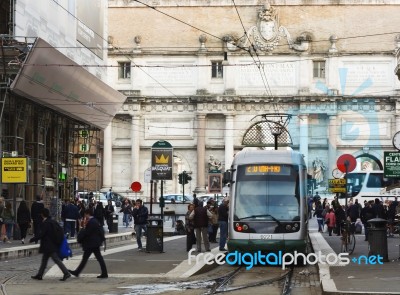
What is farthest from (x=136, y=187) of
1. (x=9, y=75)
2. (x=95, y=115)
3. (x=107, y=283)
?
(x=107, y=283)

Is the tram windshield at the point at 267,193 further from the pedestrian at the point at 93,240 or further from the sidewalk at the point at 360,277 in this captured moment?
the pedestrian at the point at 93,240

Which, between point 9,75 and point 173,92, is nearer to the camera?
point 9,75

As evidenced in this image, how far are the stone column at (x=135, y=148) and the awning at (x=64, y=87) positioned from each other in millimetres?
26947

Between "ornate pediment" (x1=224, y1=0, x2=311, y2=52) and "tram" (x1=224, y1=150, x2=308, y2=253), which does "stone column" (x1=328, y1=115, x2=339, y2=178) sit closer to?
"ornate pediment" (x1=224, y1=0, x2=311, y2=52)

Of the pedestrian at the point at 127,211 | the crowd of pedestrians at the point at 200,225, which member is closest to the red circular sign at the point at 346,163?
the crowd of pedestrians at the point at 200,225

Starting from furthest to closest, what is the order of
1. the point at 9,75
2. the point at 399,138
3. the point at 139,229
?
the point at 9,75 < the point at 139,229 < the point at 399,138

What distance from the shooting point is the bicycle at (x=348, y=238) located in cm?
3167

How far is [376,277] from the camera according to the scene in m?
22.4

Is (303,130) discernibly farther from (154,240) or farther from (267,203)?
(267,203)

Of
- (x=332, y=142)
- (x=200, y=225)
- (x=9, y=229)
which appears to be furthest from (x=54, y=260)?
(x=332, y=142)

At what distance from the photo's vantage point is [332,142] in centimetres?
8194

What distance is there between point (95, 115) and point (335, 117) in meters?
34.2

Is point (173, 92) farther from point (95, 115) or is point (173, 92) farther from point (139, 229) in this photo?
point (139, 229)

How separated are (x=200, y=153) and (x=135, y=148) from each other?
4.71 metres
